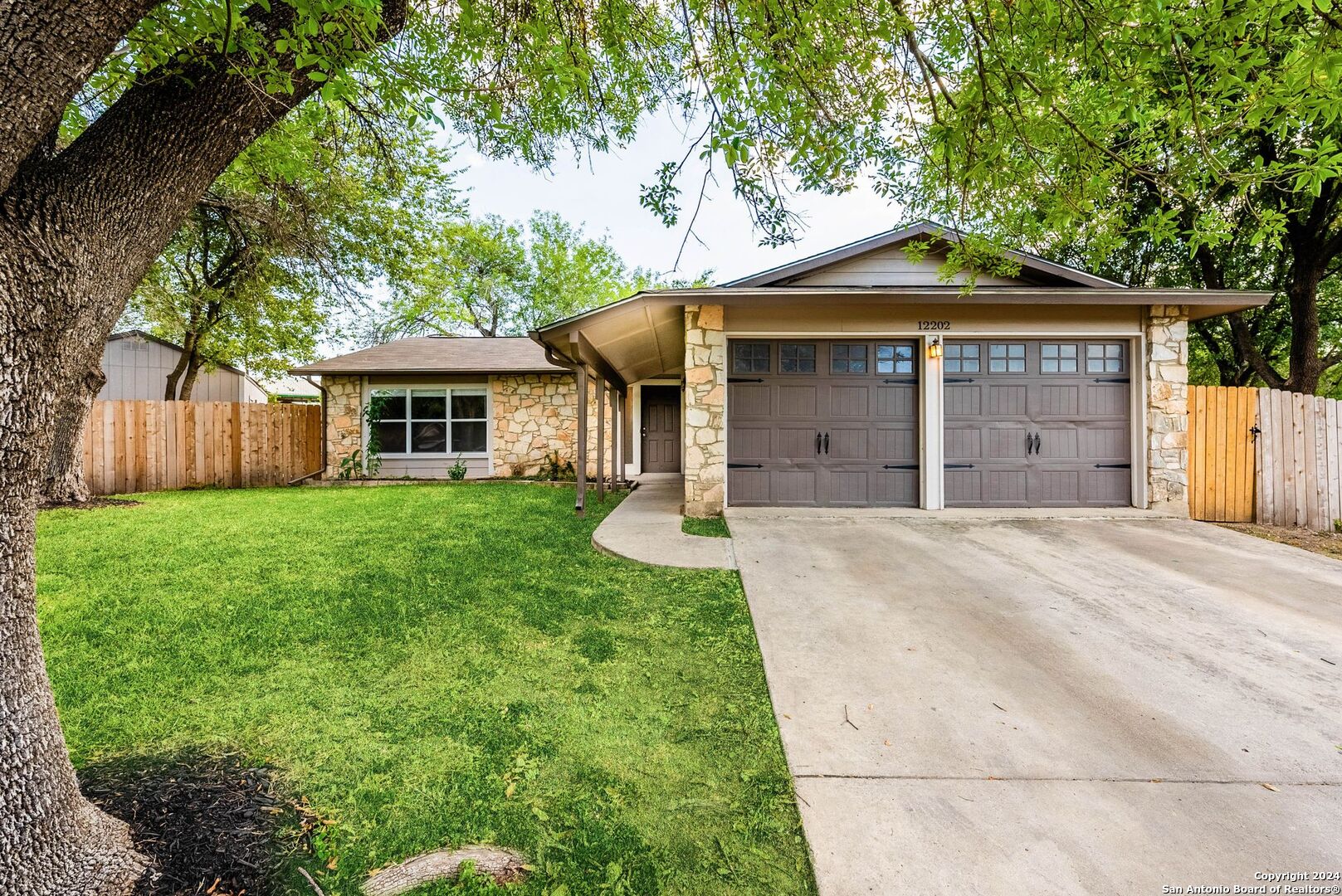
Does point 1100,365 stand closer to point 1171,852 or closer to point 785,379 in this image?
point 785,379

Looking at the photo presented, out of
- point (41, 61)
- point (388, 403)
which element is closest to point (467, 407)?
point (388, 403)

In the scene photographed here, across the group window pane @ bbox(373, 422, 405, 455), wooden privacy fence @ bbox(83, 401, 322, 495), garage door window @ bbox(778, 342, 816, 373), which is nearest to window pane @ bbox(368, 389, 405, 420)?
window pane @ bbox(373, 422, 405, 455)

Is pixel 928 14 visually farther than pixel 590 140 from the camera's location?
No

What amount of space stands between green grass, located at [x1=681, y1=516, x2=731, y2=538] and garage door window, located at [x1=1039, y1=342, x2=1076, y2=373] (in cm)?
462

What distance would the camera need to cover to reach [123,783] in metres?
1.84

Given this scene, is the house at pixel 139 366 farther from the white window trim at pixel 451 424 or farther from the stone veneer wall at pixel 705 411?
the stone veneer wall at pixel 705 411

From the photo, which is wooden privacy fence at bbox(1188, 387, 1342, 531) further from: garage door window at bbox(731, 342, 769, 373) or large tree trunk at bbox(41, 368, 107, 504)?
large tree trunk at bbox(41, 368, 107, 504)

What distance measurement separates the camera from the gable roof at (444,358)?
35.8 feet

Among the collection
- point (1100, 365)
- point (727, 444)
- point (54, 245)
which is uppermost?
point (1100, 365)

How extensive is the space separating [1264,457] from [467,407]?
12.8 meters

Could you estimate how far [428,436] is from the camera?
11508 mm

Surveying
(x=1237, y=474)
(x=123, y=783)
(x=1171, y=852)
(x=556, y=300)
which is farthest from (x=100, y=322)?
(x=556, y=300)

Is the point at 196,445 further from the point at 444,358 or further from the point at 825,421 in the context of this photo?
the point at 825,421

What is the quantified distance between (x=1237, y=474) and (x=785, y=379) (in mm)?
5767
